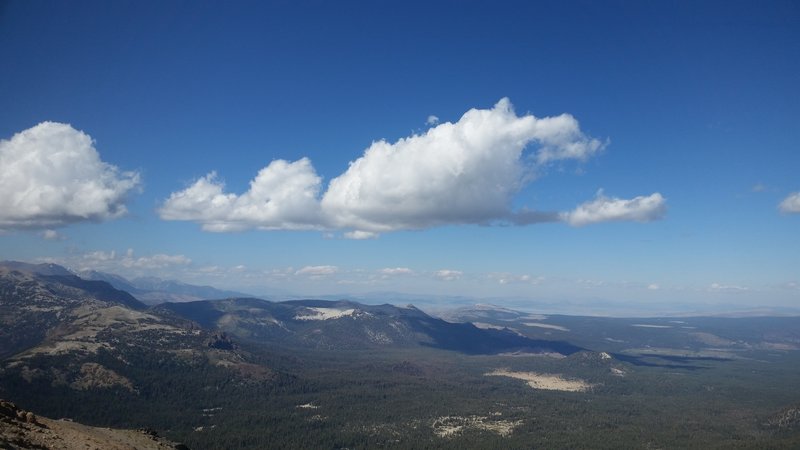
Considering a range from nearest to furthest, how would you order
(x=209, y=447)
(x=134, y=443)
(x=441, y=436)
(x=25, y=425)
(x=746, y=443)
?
1. (x=25, y=425)
2. (x=134, y=443)
3. (x=209, y=447)
4. (x=746, y=443)
5. (x=441, y=436)

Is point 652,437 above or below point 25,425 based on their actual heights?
below

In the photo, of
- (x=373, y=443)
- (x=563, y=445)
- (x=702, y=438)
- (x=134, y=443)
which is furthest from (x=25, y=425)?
(x=702, y=438)

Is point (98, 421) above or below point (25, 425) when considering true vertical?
below

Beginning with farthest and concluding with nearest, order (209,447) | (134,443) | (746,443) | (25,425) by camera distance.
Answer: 1. (746,443)
2. (209,447)
3. (134,443)
4. (25,425)

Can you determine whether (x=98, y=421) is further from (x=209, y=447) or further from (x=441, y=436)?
(x=441, y=436)

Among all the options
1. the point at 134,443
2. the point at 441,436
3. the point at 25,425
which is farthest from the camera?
the point at 441,436

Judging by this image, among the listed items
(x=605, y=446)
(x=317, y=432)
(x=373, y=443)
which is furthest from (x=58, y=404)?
(x=605, y=446)

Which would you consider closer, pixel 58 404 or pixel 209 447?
pixel 209 447

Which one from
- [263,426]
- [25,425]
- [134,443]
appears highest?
[25,425]

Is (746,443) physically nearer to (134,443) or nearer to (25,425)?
(134,443)
